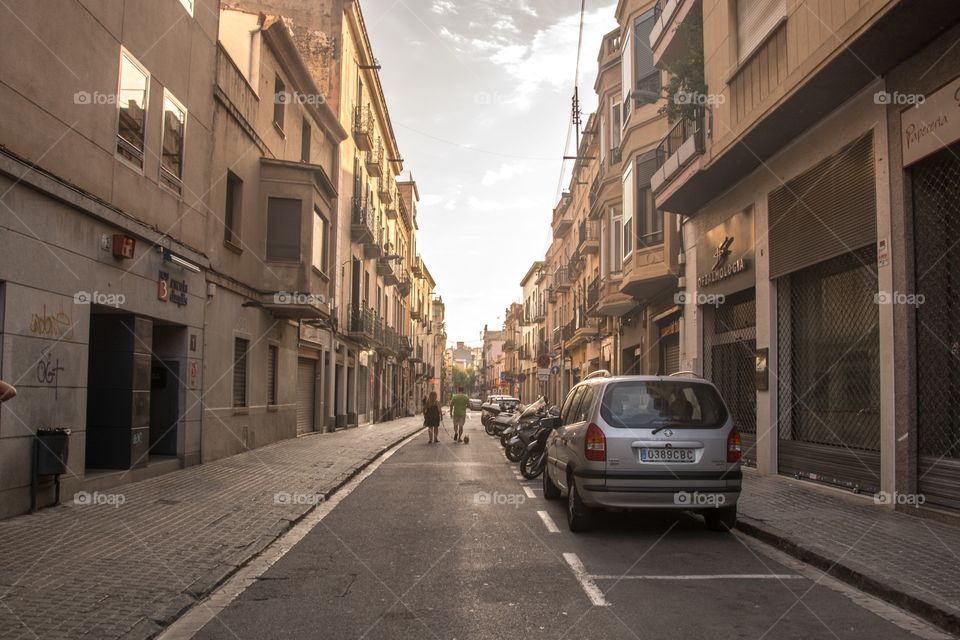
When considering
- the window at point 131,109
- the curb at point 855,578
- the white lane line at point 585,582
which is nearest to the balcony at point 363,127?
the window at point 131,109

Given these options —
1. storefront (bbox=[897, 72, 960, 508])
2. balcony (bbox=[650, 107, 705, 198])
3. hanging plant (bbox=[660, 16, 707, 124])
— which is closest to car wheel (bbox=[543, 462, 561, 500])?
storefront (bbox=[897, 72, 960, 508])

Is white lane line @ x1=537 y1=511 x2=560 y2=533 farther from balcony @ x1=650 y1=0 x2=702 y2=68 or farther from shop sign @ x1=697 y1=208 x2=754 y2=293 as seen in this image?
balcony @ x1=650 y1=0 x2=702 y2=68

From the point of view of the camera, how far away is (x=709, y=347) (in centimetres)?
1686

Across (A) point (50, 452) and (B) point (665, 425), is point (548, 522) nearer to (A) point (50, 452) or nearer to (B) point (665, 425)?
(B) point (665, 425)

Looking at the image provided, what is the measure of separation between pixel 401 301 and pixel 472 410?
83.7 feet

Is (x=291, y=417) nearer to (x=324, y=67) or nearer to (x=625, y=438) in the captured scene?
(x=324, y=67)

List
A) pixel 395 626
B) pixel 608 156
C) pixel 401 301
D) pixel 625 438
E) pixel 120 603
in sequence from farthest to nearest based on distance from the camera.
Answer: pixel 401 301 < pixel 608 156 < pixel 625 438 < pixel 120 603 < pixel 395 626

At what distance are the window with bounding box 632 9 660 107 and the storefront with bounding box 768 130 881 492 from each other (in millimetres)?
8232

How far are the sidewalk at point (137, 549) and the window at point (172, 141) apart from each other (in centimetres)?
491

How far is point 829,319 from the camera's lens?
38.2 ft

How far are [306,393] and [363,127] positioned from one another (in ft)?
39.8

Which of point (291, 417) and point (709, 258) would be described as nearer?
point (709, 258)

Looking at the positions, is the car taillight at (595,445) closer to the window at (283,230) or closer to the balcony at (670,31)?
the balcony at (670,31)

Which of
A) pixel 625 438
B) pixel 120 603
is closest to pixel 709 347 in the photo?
pixel 625 438
